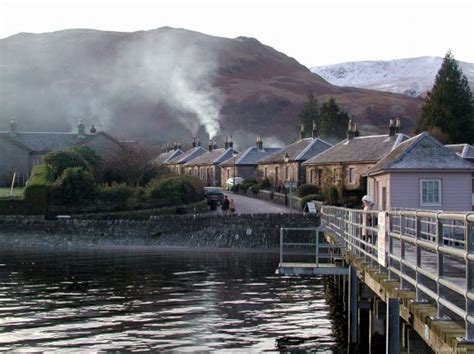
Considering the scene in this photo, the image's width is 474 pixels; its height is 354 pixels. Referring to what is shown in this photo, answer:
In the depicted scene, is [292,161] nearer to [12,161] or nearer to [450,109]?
[450,109]

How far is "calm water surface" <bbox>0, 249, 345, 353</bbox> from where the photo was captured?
74.3 feet

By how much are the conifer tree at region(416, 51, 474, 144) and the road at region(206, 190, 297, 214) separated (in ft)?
77.3

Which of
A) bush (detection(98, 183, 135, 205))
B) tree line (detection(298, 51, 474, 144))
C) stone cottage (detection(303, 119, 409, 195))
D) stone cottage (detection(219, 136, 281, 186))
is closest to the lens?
stone cottage (detection(303, 119, 409, 195))

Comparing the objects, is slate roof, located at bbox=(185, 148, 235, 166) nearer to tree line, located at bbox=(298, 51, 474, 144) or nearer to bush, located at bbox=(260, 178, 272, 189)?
bush, located at bbox=(260, 178, 272, 189)

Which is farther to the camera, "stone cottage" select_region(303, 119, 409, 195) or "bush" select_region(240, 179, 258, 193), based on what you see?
"bush" select_region(240, 179, 258, 193)

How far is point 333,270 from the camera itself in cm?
2533

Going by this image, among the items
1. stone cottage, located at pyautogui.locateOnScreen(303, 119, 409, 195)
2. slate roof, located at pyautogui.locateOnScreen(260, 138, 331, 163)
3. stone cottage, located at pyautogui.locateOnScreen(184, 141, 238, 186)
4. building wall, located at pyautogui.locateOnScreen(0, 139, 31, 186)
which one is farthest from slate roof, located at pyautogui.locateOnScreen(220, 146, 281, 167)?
building wall, located at pyautogui.locateOnScreen(0, 139, 31, 186)

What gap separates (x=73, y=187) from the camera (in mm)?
73438

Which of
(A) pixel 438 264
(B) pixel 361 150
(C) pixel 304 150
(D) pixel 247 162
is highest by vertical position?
(C) pixel 304 150

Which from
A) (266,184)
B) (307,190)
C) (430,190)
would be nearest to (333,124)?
(266,184)

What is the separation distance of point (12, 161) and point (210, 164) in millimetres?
28668

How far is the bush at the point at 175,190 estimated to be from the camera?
75.9m

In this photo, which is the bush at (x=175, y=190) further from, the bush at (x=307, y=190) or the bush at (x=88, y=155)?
the bush at (x=307, y=190)

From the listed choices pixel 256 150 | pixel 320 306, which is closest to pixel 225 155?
pixel 256 150
